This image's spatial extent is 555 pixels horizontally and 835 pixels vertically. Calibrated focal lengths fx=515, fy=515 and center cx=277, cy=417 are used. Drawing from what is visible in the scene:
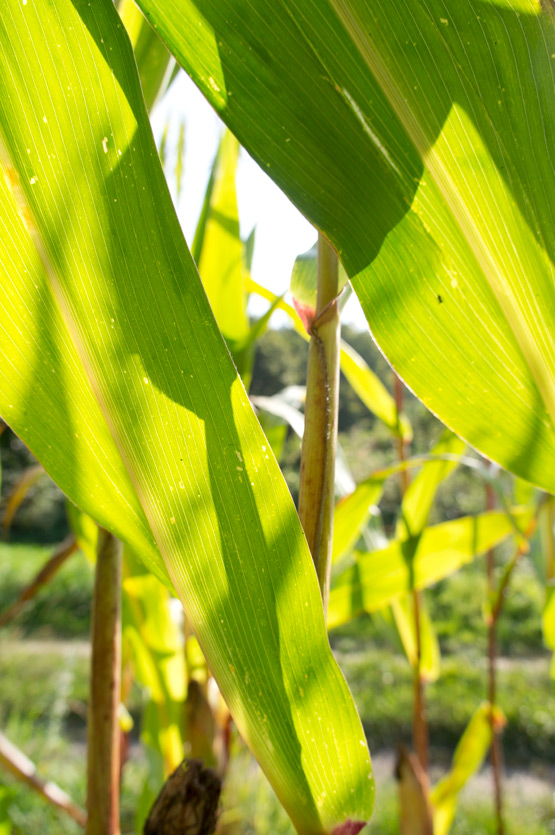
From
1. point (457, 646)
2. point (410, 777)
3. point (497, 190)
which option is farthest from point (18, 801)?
point (497, 190)

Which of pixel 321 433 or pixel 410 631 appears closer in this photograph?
pixel 321 433

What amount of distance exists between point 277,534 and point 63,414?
0.27 ft

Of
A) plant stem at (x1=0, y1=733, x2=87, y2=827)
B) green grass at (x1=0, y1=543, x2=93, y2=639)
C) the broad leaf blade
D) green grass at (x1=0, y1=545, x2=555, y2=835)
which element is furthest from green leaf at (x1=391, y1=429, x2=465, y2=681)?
green grass at (x1=0, y1=543, x2=93, y2=639)

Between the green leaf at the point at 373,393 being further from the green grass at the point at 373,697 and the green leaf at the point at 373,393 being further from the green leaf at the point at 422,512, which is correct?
the green grass at the point at 373,697

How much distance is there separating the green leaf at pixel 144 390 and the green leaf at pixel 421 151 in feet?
0.12

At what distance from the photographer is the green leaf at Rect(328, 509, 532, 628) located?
422 mm

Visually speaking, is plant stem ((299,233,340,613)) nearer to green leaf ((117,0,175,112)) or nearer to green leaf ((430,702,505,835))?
green leaf ((117,0,175,112))

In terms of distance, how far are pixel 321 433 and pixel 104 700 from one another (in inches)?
6.2

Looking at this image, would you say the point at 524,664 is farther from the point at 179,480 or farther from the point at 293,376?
the point at 179,480

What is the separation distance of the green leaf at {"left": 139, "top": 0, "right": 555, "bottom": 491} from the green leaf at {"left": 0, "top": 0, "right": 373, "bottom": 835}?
36mm

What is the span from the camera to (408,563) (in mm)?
418

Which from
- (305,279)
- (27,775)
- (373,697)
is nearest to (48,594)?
(373,697)

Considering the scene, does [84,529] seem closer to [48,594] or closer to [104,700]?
[104,700]

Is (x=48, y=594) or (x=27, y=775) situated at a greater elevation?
(x=48, y=594)
